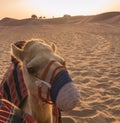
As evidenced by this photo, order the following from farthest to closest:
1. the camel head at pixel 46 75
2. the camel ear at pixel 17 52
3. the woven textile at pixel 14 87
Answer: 1. the woven textile at pixel 14 87
2. the camel ear at pixel 17 52
3. the camel head at pixel 46 75

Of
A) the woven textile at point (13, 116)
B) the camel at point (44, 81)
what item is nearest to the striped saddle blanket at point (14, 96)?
the woven textile at point (13, 116)

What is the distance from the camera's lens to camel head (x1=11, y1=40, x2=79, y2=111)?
264 centimetres

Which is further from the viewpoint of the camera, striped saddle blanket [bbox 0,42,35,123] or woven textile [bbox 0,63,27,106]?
woven textile [bbox 0,63,27,106]

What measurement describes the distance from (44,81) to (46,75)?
5 centimetres

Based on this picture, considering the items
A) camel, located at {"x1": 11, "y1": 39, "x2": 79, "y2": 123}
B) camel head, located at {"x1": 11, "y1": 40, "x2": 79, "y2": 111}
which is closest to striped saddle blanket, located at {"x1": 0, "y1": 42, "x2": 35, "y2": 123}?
camel, located at {"x1": 11, "y1": 39, "x2": 79, "y2": 123}

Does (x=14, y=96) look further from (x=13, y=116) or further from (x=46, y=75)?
(x=46, y=75)

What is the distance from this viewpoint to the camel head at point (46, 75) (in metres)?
2.64

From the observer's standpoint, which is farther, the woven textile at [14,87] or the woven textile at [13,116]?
the woven textile at [14,87]

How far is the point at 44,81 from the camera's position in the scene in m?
2.82

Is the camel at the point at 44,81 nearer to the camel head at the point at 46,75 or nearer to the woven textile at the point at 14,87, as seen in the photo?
the camel head at the point at 46,75

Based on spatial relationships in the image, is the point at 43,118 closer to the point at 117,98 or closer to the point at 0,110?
the point at 0,110

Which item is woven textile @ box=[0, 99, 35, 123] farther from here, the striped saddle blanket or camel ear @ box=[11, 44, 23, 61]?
camel ear @ box=[11, 44, 23, 61]

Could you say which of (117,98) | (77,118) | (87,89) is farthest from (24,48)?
(87,89)

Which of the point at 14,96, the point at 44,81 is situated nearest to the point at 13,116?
the point at 44,81
